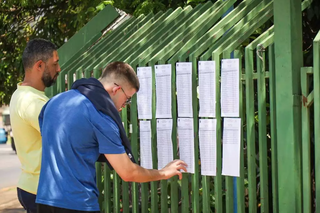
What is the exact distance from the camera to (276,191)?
3.87 m

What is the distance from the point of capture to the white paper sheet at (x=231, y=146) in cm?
397

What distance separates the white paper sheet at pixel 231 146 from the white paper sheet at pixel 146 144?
2.47 feet

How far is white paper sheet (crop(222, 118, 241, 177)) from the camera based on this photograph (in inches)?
156

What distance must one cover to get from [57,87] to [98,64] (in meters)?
0.53

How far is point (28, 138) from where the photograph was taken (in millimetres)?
3828

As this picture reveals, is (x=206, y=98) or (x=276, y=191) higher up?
(x=206, y=98)

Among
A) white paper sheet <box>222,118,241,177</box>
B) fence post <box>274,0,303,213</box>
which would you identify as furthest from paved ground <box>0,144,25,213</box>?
fence post <box>274,0,303,213</box>

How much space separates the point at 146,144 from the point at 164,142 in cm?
19

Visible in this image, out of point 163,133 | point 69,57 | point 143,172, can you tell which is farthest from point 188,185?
point 69,57

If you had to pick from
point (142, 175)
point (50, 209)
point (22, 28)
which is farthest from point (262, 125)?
point (22, 28)

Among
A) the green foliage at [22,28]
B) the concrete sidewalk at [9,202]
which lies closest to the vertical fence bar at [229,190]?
the green foliage at [22,28]

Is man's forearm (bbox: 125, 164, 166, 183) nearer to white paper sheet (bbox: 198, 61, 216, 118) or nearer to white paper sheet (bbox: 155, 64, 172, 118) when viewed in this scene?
white paper sheet (bbox: 198, 61, 216, 118)

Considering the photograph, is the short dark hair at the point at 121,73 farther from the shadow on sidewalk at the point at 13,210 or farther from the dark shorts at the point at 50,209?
the shadow on sidewalk at the point at 13,210

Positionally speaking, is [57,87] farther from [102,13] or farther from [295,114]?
[295,114]
